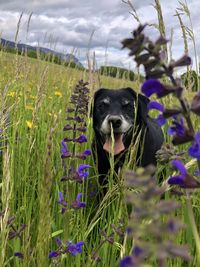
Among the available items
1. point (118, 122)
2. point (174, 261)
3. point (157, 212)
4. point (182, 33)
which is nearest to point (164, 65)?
point (157, 212)

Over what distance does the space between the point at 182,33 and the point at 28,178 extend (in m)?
1.28

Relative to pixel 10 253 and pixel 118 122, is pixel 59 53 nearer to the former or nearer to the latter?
pixel 118 122

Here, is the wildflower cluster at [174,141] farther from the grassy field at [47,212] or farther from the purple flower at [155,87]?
the grassy field at [47,212]

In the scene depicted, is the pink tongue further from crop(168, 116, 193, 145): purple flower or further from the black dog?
crop(168, 116, 193, 145): purple flower

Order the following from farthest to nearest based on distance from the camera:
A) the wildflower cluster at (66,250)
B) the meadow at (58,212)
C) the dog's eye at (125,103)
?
the dog's eye at (125,103) < the wildflower cluster at (66,250) < the meadow at (58,212)

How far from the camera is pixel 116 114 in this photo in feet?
12.6

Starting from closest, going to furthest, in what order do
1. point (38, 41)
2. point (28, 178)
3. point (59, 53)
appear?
1. point (28, 178)
2. point (38, 41)
3. point (59, 53)

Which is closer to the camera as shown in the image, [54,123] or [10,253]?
[54,123]

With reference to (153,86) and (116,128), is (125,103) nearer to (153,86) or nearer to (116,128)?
(116,128)

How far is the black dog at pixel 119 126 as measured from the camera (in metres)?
3.57

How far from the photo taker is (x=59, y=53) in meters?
5.07

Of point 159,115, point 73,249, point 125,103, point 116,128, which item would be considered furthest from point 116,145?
point 159,115

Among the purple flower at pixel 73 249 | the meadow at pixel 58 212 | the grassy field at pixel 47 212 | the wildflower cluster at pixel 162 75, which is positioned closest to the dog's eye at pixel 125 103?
the grassy field at pixel 47 212

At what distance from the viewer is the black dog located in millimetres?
3566
